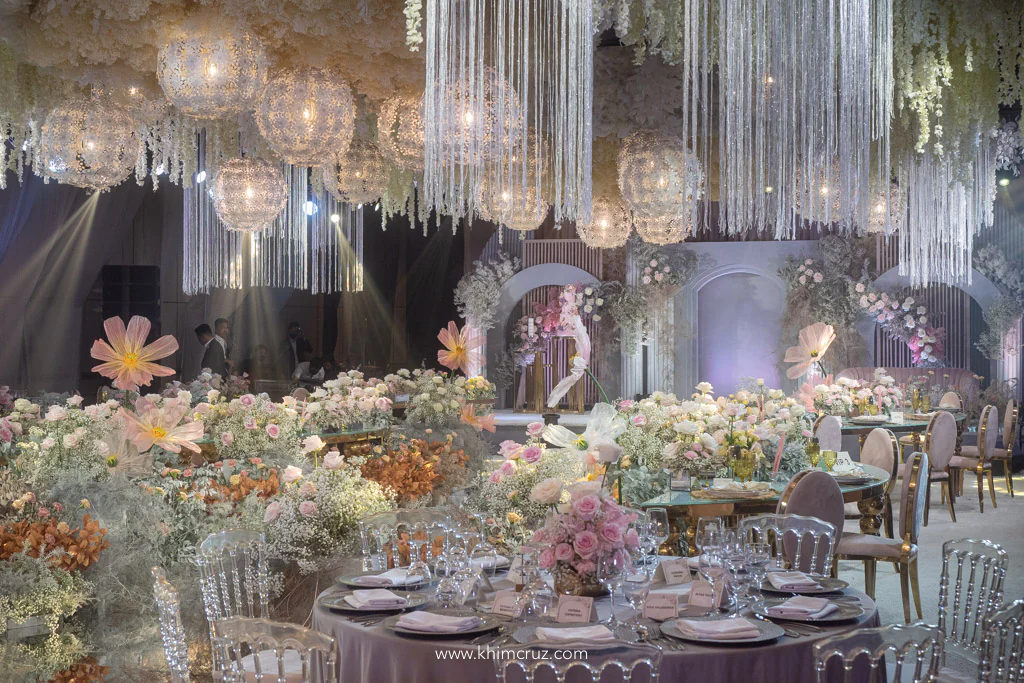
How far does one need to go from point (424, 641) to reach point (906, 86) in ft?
10.4

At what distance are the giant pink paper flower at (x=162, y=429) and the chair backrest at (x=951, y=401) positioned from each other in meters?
9.12

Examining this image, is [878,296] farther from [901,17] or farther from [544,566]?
[544,566]

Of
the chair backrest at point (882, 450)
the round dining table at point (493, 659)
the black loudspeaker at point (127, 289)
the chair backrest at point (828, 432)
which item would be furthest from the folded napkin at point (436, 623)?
→ the black loudspeaker at point (127, 289)

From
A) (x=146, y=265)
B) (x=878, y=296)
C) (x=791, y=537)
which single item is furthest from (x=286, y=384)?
(x=791, y=537)

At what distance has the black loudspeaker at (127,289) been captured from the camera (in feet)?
41.8

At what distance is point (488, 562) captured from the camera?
3680mm

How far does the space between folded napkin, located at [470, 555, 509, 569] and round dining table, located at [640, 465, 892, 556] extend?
1350mm

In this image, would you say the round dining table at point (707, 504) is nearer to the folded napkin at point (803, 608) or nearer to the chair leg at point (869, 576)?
the chair leg at point (869, 576)

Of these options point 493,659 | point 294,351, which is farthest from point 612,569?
point 294,351

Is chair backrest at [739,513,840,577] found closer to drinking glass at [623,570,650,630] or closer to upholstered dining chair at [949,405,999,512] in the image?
drinking glass at [623,570,650,630]

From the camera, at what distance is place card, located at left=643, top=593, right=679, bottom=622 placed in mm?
3016

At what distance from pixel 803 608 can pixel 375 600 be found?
51.8 inches

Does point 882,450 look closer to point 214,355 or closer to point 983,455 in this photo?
point 983,455

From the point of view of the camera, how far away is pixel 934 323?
14.6 meters
